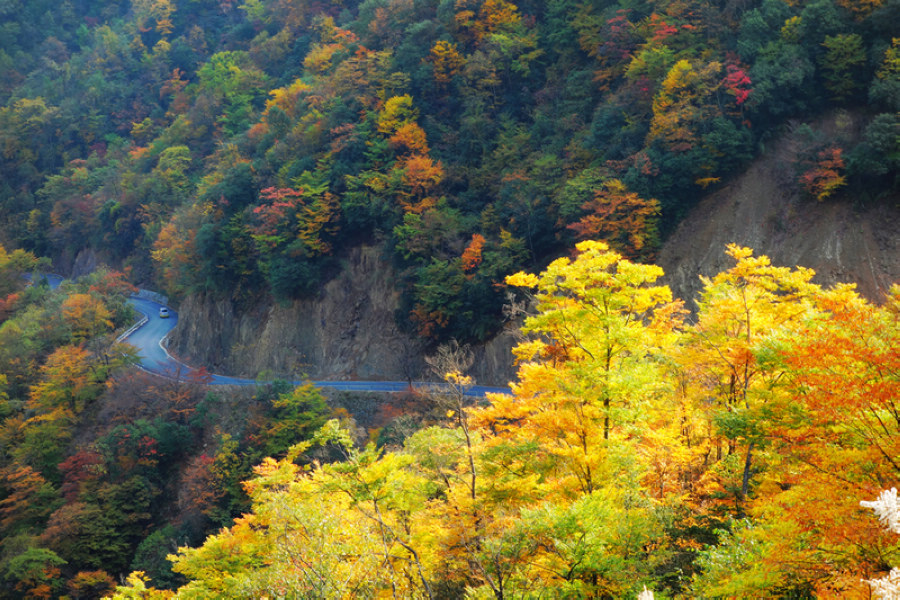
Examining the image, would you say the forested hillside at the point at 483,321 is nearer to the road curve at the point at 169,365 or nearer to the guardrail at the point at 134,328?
the road curve at the point at 169,365

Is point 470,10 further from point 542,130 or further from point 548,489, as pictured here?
point 548,489

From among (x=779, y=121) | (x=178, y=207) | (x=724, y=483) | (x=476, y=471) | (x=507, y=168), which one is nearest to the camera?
(x=724, y=483)

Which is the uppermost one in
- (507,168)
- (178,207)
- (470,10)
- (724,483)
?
(470,10)

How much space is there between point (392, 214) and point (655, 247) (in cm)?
1597

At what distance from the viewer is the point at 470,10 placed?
3941 cm

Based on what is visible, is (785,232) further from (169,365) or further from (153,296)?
(153,296)

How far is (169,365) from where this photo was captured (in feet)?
147

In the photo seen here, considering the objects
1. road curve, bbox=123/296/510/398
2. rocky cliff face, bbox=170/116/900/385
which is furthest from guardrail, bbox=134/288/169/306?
rocky cliff face, bbox=170/116/900/385

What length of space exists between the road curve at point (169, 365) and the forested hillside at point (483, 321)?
171 cm

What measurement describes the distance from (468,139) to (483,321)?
39.0 feet

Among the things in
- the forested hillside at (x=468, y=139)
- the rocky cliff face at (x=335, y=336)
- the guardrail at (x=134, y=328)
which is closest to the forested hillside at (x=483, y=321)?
the forested hillside at (x=468, y=139)

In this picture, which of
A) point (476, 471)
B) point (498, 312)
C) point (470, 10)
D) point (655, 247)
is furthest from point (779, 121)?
point (476, 471)

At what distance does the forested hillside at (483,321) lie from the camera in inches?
421

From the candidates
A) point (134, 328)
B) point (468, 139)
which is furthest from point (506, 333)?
point (134, 328)
